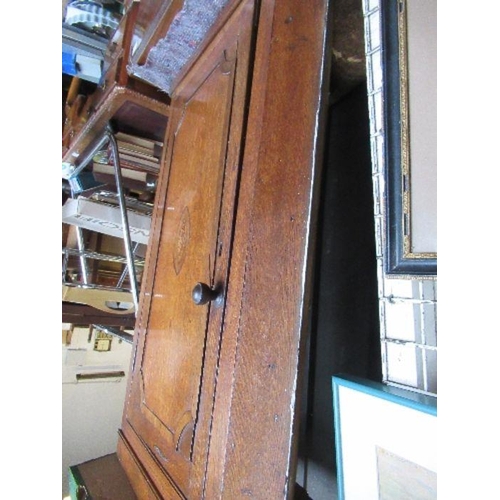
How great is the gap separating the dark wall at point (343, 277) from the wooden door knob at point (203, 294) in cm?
29

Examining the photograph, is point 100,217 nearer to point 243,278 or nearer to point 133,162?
point 133,162

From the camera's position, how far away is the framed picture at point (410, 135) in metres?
0.43

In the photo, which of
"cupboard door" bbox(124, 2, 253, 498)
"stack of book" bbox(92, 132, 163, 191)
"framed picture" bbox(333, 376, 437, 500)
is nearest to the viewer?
"framed picture" bbox(333, 376, 437, 500)

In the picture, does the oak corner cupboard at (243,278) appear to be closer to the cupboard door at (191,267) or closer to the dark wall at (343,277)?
the cupboard door at (191,267)

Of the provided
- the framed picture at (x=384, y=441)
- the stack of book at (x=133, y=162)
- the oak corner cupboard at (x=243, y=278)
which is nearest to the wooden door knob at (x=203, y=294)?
the oak corner cupboard at (x=243, y=278)

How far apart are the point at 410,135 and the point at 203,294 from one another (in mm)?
324

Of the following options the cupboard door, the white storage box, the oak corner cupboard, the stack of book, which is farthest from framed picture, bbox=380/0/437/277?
the white storage box

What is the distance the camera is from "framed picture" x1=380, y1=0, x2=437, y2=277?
0.43 meters

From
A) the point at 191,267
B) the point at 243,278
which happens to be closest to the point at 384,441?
the point at 243,278

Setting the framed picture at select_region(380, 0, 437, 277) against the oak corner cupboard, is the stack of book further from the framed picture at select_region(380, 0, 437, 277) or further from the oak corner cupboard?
the framed picture at select_region(380, 0, 437, 277)

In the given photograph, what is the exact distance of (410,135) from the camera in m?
0.45

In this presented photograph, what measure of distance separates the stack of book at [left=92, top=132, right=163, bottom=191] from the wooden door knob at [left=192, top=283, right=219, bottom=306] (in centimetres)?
94
